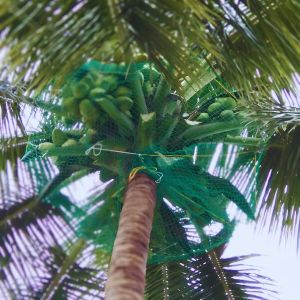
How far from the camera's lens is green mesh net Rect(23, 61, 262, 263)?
12.0 ft

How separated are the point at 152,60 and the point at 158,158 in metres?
0.75

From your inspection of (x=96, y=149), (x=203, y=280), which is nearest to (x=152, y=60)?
(x=96, y=149)

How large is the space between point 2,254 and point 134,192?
1.80 meters

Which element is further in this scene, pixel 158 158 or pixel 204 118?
pixel 204 118

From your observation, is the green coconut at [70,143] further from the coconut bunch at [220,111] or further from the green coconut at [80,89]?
the coconut bunch at [220,111]

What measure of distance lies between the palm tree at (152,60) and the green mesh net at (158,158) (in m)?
0.02

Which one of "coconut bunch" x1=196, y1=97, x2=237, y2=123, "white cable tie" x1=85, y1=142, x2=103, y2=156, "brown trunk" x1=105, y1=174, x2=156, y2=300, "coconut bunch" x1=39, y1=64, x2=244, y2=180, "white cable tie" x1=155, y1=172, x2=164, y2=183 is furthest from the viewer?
"coconut bunch" x1=196, y1=97, x2=237, y2=123

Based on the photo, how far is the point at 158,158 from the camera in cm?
372

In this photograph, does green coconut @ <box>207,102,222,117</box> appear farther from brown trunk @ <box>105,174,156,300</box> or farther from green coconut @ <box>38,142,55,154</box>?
green coconut @ <box>38,142,55,154</box>

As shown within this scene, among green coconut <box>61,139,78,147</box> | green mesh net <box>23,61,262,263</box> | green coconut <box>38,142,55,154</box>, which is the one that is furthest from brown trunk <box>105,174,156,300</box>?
green coconut <box>38,142,55,154</box>

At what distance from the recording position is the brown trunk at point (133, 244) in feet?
9.57

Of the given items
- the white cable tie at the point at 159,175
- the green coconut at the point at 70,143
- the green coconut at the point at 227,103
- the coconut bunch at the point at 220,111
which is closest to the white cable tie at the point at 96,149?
the green coconut at the point at 70,143

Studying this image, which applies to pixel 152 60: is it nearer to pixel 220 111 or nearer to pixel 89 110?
pixel 89 110

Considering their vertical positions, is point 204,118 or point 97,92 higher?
point 97,92
